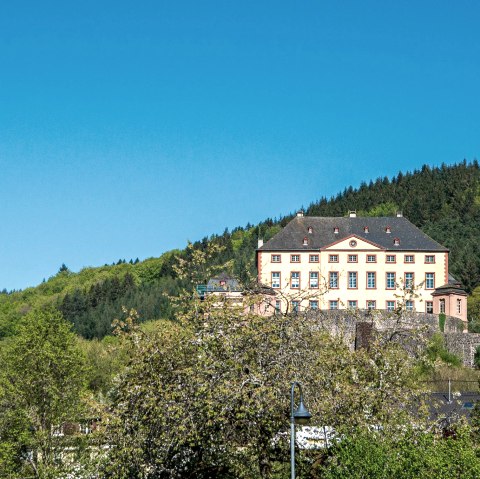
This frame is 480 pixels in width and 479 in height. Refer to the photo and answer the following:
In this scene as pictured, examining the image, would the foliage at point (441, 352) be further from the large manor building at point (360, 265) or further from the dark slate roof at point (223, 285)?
the dark slate roof at point (223, 285)

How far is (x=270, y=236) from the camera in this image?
144625 millimetres

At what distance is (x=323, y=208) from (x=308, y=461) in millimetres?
134934

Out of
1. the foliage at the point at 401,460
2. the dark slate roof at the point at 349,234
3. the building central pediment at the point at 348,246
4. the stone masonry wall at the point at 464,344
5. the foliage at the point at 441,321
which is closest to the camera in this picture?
the foliage at the point at 401,460

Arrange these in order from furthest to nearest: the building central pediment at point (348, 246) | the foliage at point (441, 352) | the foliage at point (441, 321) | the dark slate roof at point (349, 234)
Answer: the dark slate roof at point (349, 234) → the building central pediment at point (348, 246) → the foliage at point (441, 321) → the foliage at point (441, 352)

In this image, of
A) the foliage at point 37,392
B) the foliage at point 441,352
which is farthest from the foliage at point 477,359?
the foliage at point 37,392

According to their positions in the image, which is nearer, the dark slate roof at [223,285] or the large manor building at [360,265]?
the dark slate roof at [223,285]

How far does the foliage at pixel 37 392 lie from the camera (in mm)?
42594

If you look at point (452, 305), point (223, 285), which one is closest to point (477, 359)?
point (452, 305)

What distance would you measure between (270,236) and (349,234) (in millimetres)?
69935

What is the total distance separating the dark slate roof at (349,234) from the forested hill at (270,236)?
27838mm

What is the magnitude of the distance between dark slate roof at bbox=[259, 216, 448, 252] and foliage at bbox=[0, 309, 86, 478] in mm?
26116

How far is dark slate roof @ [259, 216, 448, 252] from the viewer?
243 feet

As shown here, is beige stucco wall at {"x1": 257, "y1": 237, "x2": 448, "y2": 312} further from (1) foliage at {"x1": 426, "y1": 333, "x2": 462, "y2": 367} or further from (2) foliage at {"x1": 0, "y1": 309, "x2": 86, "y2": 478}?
(2) foliage at {"x1": 0, "y1": 309, "x2": 86, "y2": 478}

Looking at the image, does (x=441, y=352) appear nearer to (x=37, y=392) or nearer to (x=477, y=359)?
(x=477, y=359)
